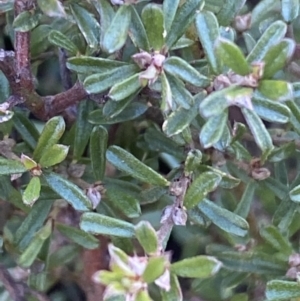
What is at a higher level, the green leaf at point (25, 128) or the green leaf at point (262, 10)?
the green leaf at point (262, 10)

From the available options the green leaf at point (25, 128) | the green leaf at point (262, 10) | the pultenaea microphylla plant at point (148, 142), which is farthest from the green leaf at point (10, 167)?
the green leaf at point (262, 10)

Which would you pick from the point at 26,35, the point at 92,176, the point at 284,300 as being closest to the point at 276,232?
the point at 284,300

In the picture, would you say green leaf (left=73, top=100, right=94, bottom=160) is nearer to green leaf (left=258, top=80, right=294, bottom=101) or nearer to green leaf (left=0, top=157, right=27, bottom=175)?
green leaf (left=0, top=157, right=27, bottom=175)

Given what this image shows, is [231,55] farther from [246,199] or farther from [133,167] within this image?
[246,199]

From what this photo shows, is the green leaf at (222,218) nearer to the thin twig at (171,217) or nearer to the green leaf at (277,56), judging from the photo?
the thin twig at (171,217)

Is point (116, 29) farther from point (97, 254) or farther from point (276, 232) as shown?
point (97, 254)

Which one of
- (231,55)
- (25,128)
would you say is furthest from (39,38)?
(231,55)
